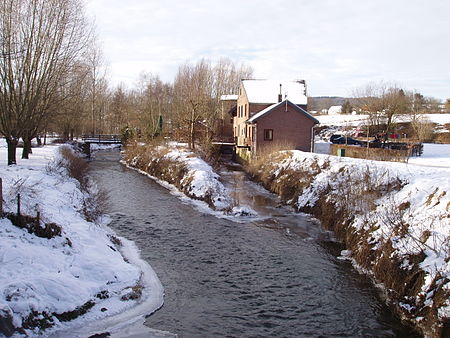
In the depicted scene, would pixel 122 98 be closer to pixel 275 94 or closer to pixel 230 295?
pixel 275 94

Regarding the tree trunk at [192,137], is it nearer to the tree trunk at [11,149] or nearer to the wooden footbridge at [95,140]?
the wooden footbridge at [95,140]

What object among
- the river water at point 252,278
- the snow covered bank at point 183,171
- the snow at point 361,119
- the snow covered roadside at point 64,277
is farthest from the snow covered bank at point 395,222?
the snow at point 361,119

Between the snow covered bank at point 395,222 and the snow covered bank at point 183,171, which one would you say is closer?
the snow covered bank at point 395,222

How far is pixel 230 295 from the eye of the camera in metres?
9.41

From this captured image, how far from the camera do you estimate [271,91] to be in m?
41.9

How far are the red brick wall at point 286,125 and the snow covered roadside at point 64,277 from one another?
81.7ft

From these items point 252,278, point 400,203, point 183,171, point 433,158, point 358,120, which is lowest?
point 252,278

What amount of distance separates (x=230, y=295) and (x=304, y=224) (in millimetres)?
7580

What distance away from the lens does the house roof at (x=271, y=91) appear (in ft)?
133

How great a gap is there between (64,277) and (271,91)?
36146 millimetres

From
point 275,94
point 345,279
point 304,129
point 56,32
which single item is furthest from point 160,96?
point 345,279

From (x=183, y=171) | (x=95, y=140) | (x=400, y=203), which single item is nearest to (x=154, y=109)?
(x=95, y=140)

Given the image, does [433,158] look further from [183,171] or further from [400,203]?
[400,203]

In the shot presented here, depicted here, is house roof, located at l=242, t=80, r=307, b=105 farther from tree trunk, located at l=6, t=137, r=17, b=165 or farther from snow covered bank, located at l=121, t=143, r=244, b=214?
tree trunk, located at l=6, t=137, r=17, b=165
